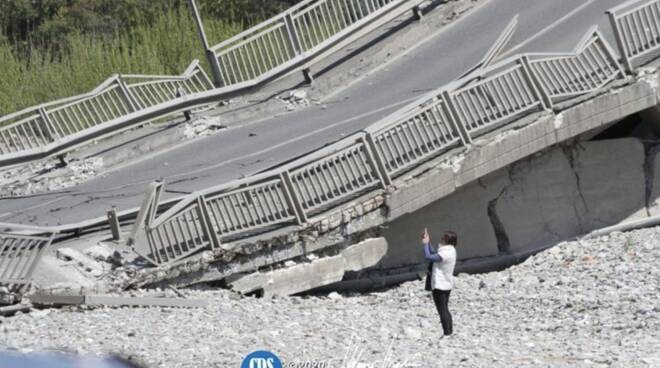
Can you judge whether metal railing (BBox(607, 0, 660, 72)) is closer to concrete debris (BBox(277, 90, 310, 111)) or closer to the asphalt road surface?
the asphalt road surface

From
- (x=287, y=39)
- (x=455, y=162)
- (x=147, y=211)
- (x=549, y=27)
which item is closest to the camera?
(x=147, y=211)

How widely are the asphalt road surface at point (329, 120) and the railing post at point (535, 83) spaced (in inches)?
161

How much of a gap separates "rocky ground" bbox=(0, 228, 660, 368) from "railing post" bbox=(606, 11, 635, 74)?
279 cm

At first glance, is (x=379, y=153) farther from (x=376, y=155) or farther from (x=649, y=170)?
(x=649, y=170)

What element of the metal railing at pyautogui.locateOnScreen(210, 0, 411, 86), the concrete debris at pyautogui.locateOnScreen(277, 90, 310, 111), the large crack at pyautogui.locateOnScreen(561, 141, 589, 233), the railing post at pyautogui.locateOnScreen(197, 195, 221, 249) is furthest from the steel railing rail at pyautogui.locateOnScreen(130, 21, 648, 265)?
the metal railing at pyautogui.locateOnScreen(210, 0, 411, 86)

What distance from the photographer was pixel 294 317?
57.5 ft

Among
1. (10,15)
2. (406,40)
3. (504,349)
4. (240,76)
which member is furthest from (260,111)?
(10,15)

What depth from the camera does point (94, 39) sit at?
1553 inches

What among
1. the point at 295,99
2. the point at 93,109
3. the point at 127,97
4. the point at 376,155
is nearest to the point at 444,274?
the point at 376,155

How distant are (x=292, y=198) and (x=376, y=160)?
4.83ft

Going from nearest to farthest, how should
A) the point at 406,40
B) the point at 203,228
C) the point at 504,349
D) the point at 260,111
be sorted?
1. the point at 504,349
2. the point at 203,228
3. the point at 260,111
4. the point at 406,40

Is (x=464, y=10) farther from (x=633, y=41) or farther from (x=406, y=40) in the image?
(x=633, y=41)

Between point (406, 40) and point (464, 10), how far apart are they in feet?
7.11

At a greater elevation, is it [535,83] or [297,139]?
[297,139]
